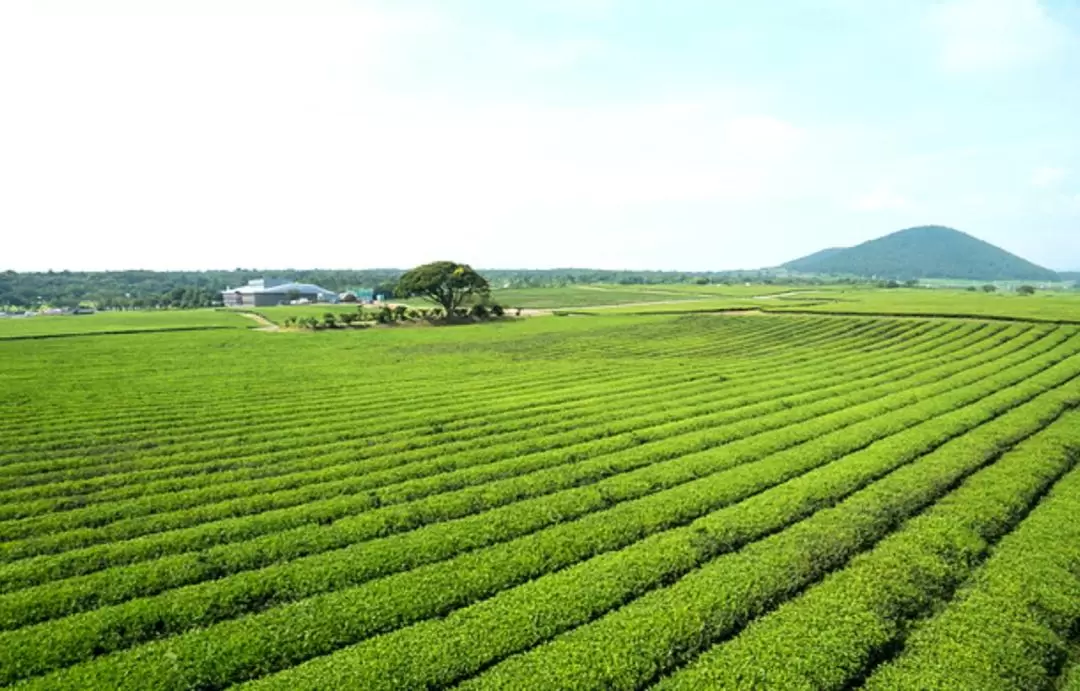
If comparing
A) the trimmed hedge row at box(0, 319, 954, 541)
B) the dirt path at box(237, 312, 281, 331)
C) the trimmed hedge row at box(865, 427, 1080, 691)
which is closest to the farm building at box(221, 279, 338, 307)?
the dirt path at box(237, 312, 281, 331)

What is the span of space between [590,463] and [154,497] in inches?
525

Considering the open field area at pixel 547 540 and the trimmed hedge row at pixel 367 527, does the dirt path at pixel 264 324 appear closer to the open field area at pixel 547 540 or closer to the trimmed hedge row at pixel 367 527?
the open field area at pixel 547 540

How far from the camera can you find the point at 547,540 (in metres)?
14.0

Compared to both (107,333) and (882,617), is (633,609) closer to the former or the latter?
(882,617)

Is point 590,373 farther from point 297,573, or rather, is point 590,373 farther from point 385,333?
point 385,333

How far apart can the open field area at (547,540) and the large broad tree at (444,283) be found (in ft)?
191

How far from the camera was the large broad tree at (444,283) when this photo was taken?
88.4 m

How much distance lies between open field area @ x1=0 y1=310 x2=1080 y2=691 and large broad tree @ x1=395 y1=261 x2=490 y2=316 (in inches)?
2287

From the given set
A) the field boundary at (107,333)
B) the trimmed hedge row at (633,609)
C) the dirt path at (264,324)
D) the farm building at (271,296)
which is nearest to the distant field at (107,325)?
the field boundary at (107,333)

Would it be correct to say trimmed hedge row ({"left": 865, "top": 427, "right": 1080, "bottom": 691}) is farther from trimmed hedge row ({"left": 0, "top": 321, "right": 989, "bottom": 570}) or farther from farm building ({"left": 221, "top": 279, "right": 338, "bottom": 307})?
farm building ({"left": 221, "top": 279, "right": 338, "bottom": 307})

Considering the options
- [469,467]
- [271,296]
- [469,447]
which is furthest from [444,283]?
[271,296]

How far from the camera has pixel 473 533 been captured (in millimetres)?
14453

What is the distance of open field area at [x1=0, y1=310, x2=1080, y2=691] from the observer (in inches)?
392

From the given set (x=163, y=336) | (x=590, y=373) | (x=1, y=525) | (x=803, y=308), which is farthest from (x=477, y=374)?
(x=803, y=308)
